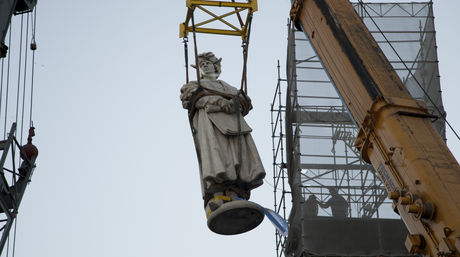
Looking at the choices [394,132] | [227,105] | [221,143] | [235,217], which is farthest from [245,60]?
[394,132]

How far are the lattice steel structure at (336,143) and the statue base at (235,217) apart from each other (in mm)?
3579

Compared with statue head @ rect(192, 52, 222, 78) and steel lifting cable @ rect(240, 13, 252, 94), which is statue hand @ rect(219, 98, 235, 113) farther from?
statue head @ rect(192, 52, 222, 78)

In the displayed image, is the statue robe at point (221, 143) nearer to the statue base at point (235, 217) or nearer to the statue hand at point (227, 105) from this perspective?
the statue hand at point (227, 105)

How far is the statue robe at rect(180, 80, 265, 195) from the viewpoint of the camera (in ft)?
55.9

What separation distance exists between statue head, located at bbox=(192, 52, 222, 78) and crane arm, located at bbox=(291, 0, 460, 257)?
131 inches

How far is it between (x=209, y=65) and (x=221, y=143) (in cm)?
208

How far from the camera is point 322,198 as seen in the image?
835 inches

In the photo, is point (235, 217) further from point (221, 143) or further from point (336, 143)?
point (336, 143)

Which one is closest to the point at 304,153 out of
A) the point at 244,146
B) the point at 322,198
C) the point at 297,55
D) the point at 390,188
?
the point at 322,198

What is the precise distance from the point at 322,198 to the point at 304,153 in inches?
48.9

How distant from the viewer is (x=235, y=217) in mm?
16406

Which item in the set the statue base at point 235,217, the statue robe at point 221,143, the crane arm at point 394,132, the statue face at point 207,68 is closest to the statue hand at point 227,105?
the statue robe at point 221,143

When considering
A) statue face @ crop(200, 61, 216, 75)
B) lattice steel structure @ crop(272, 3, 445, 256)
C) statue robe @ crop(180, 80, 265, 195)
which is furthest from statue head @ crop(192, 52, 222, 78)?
lattice steel structure @ crop(272, 3, 445, 256)

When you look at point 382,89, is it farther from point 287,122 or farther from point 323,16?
point 287,122
